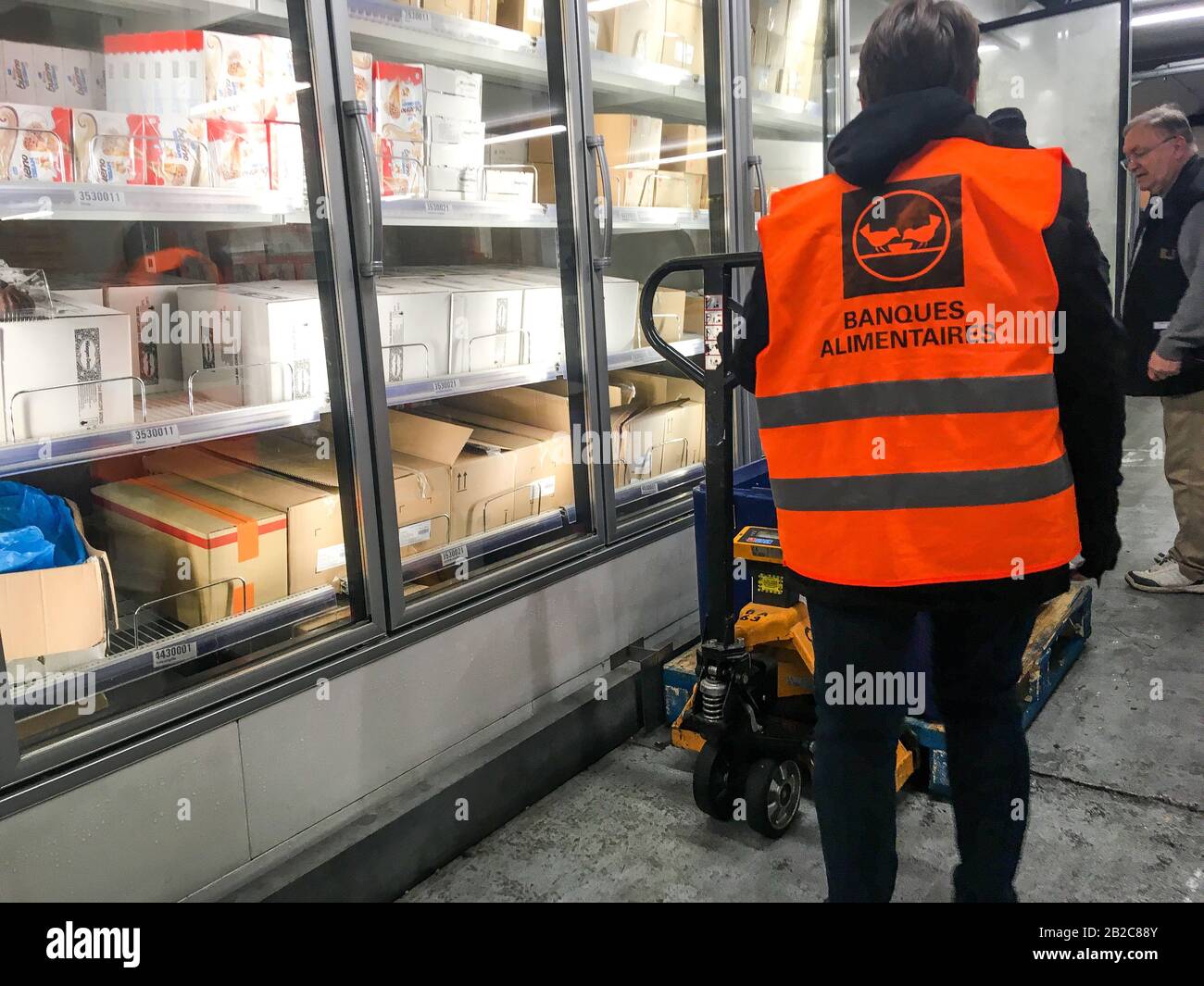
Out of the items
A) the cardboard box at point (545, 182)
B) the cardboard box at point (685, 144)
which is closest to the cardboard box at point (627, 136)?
the cardboard box at point (685, 144)

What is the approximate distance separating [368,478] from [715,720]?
0.97 metres

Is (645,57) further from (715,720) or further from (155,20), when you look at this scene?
(715,720)

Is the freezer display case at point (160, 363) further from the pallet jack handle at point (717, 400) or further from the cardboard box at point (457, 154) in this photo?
the pallet jack handle at point (717, 400)

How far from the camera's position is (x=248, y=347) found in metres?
2.23

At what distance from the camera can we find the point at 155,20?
223 cm

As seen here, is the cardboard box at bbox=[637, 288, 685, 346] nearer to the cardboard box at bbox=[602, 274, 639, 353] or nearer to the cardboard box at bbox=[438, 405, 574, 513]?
the cardboard box at bbox=[602, 274, 639, 353]

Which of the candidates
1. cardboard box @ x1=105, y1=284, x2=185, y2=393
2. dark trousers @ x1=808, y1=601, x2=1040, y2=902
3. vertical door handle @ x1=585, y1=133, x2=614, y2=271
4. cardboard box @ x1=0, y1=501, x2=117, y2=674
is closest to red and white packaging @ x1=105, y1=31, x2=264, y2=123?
cardboard box @ x1=105, y1=284, x2=185, y2=393

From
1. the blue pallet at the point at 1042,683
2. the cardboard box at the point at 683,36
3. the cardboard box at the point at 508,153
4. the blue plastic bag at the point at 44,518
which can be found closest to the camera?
the blue plastic bag at the point at 44,518

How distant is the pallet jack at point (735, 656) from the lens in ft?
7.10

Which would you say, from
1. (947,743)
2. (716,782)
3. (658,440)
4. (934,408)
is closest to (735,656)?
(716,782)

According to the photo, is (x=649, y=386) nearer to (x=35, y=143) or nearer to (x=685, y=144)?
(x=685, y=144)

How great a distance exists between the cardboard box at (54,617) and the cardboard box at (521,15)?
190 cm

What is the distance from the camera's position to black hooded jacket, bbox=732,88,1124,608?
1.52 metres
